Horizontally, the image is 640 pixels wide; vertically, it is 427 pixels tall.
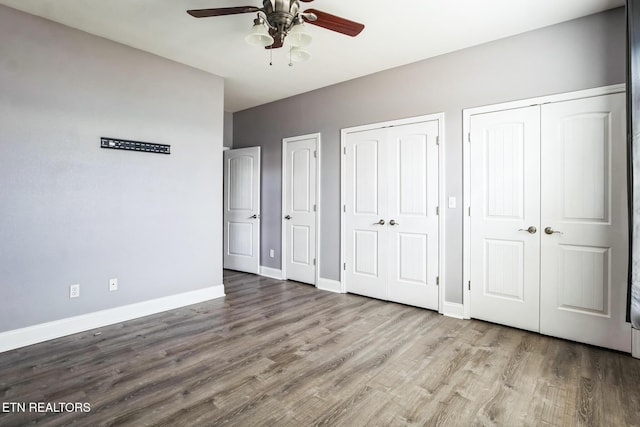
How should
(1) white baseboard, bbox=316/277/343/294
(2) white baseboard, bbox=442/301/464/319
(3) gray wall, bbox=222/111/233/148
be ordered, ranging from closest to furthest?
(2) white baseboard, bbox=442/301/464/319
(1) white baseboard, bbox=316/277/343/294
(3) gray wall, bbox=222/111/233/148

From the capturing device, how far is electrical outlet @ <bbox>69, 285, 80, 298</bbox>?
2995mm

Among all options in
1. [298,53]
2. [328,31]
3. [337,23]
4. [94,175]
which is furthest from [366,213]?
[94,175]

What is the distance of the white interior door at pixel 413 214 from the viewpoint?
3602 mm

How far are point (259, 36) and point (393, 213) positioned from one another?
96.4 inches

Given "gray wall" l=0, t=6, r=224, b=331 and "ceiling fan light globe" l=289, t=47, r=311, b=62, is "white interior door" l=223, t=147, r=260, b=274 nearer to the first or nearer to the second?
"gray wall" l=0, t=6, r=224, b=331

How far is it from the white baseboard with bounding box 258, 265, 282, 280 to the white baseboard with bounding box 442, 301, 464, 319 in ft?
8.31

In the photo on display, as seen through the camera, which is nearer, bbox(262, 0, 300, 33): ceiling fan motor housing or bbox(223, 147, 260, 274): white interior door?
bbox(262, 0, 300, 33): ceiling fan motor housing

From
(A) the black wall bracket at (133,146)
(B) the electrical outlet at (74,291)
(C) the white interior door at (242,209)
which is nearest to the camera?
(B) the electrical outlet at (74,291)

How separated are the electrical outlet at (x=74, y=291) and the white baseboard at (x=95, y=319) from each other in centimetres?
20

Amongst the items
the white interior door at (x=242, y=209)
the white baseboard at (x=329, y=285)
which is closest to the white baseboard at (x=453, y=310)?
the white baseboard at (x=329, y=285)

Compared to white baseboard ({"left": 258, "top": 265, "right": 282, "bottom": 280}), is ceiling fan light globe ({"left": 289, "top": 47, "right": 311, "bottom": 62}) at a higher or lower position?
higher

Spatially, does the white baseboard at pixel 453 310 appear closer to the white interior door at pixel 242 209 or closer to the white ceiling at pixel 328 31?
the white ceiling at pixel 328 31

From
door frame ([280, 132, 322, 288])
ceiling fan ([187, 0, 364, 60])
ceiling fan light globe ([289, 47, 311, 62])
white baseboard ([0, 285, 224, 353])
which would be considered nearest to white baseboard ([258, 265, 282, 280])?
door frame ([280, 132, 322, 288])

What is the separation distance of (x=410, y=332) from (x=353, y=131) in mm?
2539
